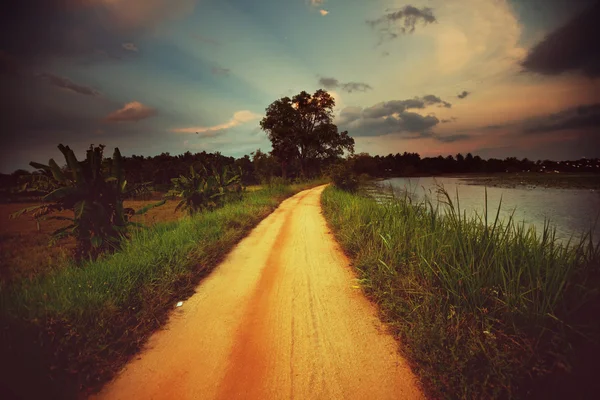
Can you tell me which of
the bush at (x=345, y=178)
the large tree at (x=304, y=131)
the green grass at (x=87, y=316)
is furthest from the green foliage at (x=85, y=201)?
the large tree at (x=304, y=131)

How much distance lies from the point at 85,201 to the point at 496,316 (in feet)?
25.7

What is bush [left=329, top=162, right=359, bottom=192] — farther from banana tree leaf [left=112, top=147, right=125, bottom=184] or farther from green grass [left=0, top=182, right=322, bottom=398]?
green grass [left=0, top=182, right=322, bottom=398]

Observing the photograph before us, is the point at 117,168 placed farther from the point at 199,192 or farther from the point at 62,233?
the point at 199,192

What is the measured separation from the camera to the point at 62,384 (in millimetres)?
2307

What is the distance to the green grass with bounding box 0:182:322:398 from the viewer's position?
2.27 meters

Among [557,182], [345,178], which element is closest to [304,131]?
[345,178]

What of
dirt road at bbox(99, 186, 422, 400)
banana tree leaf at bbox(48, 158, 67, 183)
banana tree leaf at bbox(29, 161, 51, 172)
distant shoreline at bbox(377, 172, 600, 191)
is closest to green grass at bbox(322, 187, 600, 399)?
dirt road at bbox(99, 186, 422, 400)

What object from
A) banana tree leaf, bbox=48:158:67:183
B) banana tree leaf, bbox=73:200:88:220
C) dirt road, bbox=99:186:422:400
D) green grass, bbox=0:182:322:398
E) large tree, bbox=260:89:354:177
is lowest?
dirt road, bbox=99:186:422:400

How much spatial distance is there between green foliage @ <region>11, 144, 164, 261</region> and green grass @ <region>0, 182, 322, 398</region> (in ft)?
3.65

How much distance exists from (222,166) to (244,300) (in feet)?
36.8

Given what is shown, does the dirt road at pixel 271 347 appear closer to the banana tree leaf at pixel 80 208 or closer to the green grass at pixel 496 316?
the green grass at pixel 496 316

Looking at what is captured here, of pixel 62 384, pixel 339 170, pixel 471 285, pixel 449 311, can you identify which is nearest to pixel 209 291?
pixel 62 384

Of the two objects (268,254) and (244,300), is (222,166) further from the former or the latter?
(244,300)

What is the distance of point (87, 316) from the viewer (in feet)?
9.50
